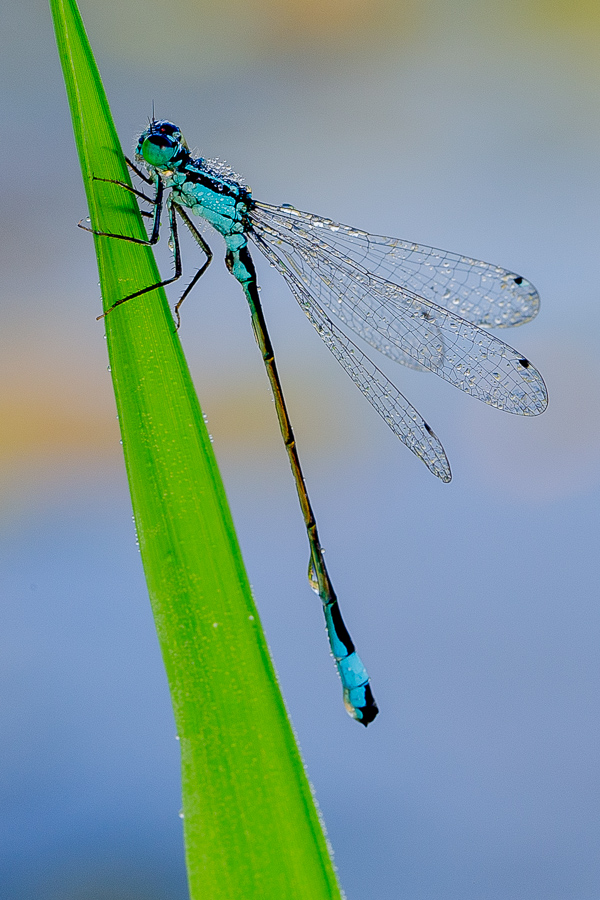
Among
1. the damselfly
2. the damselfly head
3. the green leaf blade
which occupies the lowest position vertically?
the green leaf blade

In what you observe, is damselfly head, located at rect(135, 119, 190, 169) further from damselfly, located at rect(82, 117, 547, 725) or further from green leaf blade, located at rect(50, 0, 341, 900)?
green leaf blade, located at rect(50, 0, 341, 900)

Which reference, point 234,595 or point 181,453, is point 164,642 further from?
point 181,453

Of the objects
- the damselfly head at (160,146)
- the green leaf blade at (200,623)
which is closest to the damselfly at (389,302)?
the damselfly head at (160,146)

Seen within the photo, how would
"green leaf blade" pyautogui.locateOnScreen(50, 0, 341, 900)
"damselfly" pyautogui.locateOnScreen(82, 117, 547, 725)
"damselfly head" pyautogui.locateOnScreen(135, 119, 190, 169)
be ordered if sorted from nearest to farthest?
"green leaf blade" pyautogui.locateOnScreen(50, 0, 341, 900)
"damselfly head" pyautogui.locateOnScreen(135, 119, 190, 169)
"damselfly" pyautogui.locateOnScreen(82, 117, 547, 725)

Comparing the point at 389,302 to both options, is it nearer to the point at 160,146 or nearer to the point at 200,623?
the point at 160,146

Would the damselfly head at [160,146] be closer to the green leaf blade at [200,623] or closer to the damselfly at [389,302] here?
the damselfly at [389,302]

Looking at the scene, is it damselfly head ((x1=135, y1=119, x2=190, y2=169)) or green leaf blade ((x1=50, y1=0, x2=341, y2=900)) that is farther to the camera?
damselfly head ((x1=135, y1=119, x2=190, y2=169))

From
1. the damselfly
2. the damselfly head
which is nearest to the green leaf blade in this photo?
the damselfly head

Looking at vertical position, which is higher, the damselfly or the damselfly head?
the damselfly head
